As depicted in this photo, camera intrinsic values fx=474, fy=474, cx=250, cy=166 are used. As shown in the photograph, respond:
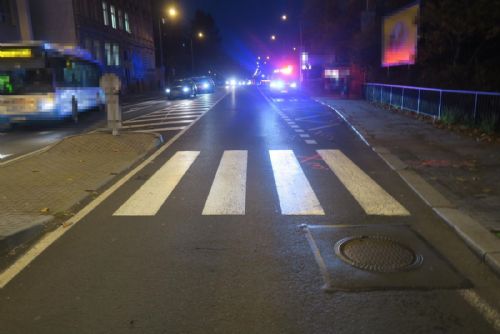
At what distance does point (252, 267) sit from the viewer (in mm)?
4895

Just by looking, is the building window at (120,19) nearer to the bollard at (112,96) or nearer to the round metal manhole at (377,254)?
the bollard at (112,96)

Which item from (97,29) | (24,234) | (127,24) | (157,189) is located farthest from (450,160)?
(127,24)

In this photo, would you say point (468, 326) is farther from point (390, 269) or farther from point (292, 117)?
point (292, 117)

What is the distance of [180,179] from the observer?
900cm

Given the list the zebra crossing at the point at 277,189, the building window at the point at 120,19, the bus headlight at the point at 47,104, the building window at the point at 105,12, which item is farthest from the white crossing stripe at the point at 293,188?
the building window at the point at 120,19

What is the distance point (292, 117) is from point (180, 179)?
40.7 feet

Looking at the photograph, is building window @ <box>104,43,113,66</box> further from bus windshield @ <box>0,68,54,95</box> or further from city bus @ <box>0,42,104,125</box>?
bus windshield @ <box>0,68,54,95</box>

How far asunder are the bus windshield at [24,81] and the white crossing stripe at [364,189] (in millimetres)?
12730

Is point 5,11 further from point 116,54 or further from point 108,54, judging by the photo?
point 116,54

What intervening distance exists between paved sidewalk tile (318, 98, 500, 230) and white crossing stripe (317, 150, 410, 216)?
88cm

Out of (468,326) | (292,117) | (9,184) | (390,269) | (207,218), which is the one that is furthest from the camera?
(292,117)

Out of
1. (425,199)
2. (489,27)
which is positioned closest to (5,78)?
(425,199)

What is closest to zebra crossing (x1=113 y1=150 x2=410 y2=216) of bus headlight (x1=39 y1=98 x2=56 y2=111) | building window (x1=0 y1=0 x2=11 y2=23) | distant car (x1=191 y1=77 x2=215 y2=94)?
bus headlight (x1=39 y1=98 x2=56 y2=111)

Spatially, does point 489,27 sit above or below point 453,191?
above
